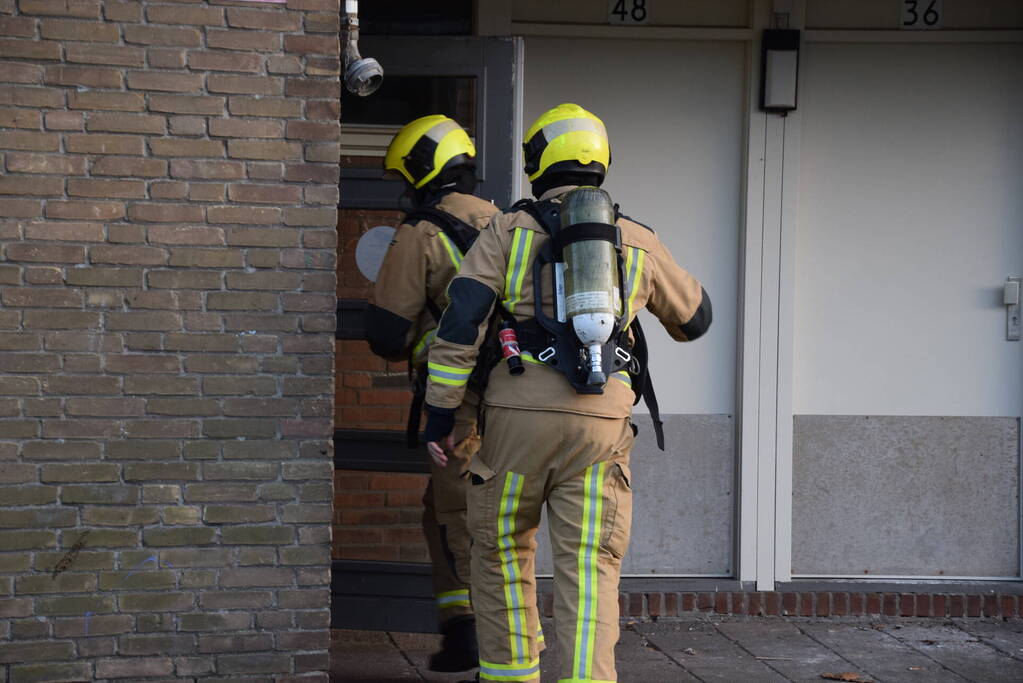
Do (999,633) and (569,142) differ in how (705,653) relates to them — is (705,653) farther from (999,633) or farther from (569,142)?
(569,142)

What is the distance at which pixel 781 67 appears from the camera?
5777mm

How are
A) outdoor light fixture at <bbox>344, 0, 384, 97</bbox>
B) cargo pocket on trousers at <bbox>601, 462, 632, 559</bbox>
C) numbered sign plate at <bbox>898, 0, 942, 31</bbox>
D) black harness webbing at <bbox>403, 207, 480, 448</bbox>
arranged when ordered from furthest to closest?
1. numbered sign plate at <bbox>898, 0, 942, 31</bbox>
2. black harness webbing at <bbox>403, 207, 480, 448</bbox>
3. outdoor light fixture at <bbox>344, 0, 384, 97</bbox>
4. cargo pocket on trousers at <bbox>601, 462, 632, 559</bbox>

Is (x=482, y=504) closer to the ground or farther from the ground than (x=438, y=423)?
closer to the ground

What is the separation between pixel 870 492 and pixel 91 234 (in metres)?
3.70

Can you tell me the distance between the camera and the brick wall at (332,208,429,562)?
217 inches

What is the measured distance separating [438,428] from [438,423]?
20 mm

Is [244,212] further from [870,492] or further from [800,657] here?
[870,492]

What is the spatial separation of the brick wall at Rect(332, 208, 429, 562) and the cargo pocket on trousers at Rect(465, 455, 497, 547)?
144cm

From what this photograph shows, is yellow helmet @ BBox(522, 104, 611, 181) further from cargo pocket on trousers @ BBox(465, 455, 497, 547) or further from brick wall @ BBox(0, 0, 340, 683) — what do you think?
cargo pocket on trousers @ BBox(465, 455, 497, 547)

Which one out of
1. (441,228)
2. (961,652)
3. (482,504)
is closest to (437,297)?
(441,228)

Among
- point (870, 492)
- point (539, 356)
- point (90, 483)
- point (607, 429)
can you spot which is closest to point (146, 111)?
point (90, 483)

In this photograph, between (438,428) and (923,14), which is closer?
(438,428)

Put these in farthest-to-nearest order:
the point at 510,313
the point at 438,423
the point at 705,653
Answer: the point at 705,653, the point at 438,423, the point at 510,313

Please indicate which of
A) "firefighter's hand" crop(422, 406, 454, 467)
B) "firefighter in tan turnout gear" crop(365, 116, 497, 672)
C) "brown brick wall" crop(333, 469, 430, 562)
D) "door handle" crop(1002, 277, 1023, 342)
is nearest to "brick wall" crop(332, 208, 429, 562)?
"brown brick wall" crop(333, 469, 430, 562)
